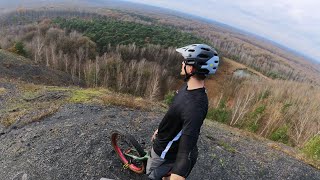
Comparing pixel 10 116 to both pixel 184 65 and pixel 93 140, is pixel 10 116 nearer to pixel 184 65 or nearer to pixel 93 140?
pixel 93 140

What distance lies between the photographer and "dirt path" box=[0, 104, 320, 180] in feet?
24.9

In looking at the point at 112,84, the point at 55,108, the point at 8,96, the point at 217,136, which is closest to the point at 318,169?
the point at 217,136

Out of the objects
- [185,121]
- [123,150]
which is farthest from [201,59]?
[123,150]

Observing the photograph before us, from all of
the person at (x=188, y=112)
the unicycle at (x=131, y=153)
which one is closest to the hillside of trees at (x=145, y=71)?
the unicycle at (x=131, y=153)

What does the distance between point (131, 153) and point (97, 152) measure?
1219 mm

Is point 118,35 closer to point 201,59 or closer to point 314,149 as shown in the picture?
point 314,149

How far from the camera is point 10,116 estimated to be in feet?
38.3

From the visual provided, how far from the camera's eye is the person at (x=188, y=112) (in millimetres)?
4098

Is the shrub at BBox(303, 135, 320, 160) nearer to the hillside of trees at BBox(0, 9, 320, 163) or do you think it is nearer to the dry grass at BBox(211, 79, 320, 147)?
the dry grass at BBox(211, 79, 320, 147)

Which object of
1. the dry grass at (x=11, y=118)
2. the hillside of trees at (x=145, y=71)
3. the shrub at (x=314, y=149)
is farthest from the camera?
the hillside of trees at (x=145, y=71)

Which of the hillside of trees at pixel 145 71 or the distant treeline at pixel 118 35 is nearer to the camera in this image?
the hillside of trees at pixel 145 71

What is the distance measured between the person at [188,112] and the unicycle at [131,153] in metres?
1.72

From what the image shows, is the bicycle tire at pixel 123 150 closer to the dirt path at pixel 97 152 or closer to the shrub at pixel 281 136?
the dirt path at pixel 97 152

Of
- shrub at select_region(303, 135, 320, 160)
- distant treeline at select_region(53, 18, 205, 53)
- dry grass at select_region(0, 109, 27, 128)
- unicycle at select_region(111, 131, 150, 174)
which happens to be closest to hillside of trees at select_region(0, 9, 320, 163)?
distant treeline at select_region(53, 18, 205, 53)
